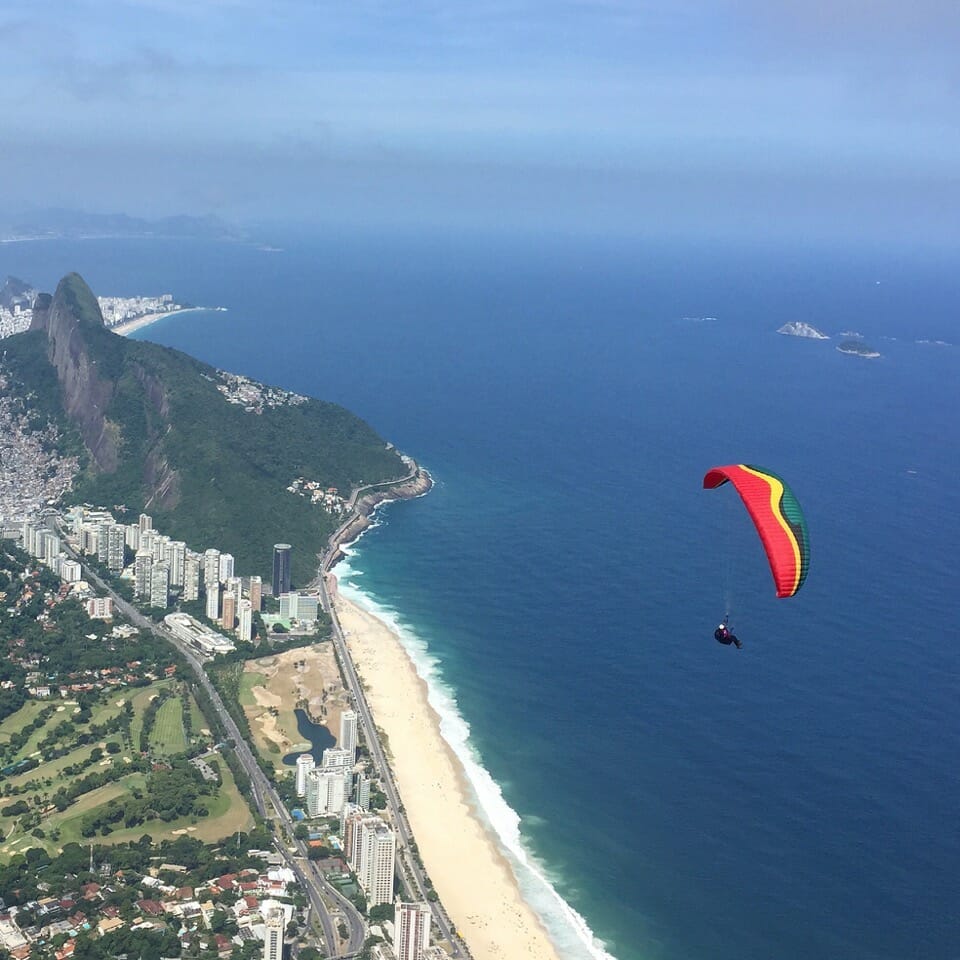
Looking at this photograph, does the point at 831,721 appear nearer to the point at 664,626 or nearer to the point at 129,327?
the point at 664,626

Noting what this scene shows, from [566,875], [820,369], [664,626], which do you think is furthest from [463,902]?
[820,369]

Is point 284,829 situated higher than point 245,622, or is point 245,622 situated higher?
point 245,622

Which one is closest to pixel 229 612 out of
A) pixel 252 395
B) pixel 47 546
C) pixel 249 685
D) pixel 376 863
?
pixel 249 685

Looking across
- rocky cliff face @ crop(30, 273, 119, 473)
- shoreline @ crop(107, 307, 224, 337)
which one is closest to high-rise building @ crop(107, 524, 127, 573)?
rocky cliff face @ crop(30, 273, 119, 473)

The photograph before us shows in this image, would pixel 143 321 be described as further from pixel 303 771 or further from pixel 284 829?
pixel 284 829

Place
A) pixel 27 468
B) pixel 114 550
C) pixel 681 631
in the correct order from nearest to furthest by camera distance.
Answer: pixel 681 631 → pixel 114 550 → pixel 27 468

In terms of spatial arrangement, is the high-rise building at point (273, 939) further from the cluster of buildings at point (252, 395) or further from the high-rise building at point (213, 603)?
the cluster of buildings at point (252, 395)
